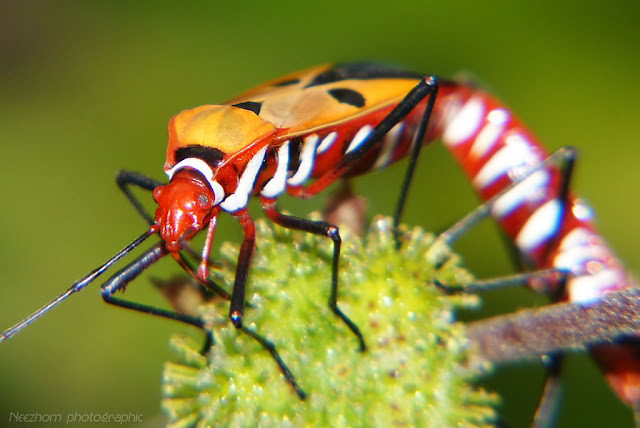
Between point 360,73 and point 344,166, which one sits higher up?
point 360,73

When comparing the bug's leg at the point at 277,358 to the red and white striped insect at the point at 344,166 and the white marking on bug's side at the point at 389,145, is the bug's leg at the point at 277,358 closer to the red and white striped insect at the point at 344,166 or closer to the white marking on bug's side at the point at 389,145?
the red and white striped insect at the point at 344,166

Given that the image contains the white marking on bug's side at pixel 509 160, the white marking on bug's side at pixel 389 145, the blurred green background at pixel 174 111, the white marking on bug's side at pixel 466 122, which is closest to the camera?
the white marking on bug's side at pixel 389 145

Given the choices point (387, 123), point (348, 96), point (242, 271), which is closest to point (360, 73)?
point (348, 96)

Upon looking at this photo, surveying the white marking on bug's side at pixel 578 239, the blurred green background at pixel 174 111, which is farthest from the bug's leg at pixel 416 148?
the blurred green background at pixel 174 111

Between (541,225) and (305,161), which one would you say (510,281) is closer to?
(541,225)

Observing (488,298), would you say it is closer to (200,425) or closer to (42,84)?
(200,425)

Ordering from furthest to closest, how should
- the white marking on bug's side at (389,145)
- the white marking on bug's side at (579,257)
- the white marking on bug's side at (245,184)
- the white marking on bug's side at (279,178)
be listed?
the white marking on bug's side at (389,145)
the white marking on bug's side at (579,257)
the white marking on bug's side at (279,178)
the white marking on bug's side at (245,184)
